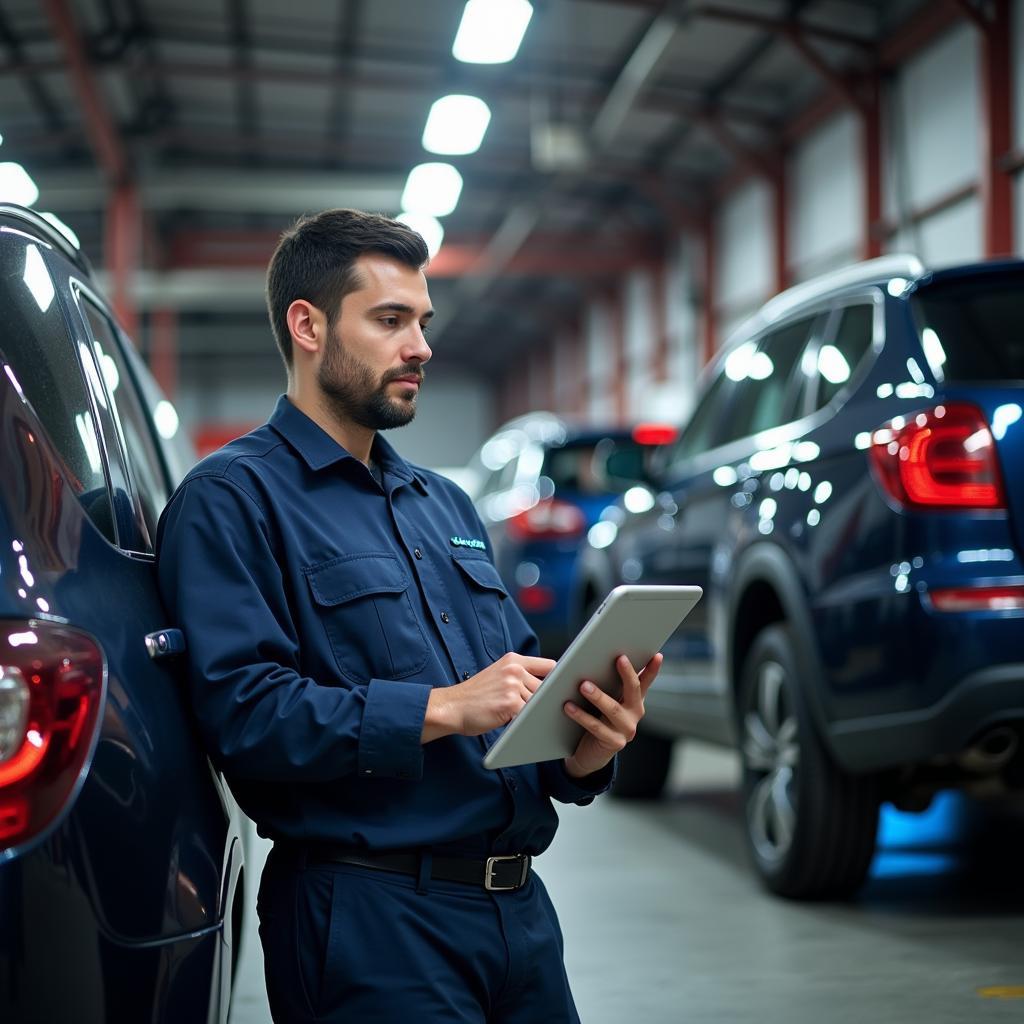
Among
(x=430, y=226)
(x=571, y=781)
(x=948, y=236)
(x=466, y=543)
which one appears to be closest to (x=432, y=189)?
(x=430, y=226)

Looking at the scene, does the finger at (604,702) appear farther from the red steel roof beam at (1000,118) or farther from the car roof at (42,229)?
the red steel roof beam at (1000,118)

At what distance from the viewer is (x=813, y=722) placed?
13.8ft

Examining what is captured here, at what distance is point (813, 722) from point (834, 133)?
1274 centimetres

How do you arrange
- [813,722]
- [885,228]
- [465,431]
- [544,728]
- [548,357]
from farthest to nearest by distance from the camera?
[465,431] → [548,357] → [885,228] → [813,722] → [544,728]

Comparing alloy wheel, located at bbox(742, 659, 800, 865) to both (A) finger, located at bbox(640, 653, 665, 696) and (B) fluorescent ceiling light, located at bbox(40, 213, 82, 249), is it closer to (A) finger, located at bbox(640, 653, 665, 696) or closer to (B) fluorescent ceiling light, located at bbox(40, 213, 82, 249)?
(A) finger, located at bbox(640, 653, 665, 696)

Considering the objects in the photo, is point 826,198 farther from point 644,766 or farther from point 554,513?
point 644,766

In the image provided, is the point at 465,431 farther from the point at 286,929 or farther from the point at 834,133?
the point at 286,929

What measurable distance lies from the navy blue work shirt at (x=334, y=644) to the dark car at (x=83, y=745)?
7 cm

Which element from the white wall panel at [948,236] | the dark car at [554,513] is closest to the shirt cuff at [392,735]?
the dark car at [554,513]

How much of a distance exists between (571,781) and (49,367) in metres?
0.94

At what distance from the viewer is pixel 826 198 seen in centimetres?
1597

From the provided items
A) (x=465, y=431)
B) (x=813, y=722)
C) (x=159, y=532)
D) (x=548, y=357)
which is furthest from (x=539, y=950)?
(x=465, y=431)

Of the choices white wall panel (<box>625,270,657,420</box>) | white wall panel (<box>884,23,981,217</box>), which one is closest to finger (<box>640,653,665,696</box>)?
white wall panel (<box>884,23,981,217</box>)

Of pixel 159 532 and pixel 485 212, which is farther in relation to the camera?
pixel 485 212
